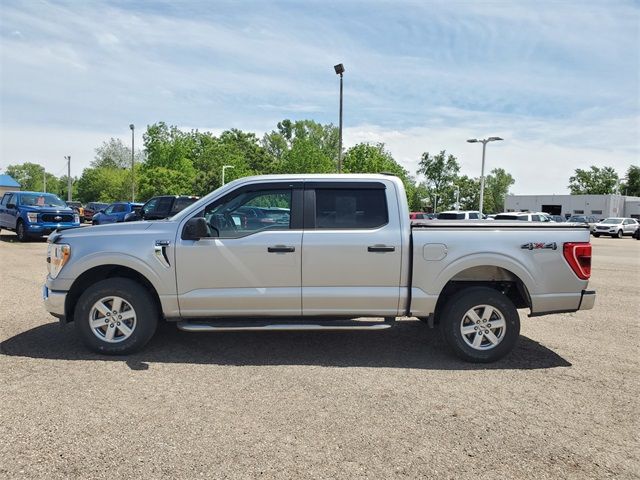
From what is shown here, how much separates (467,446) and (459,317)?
6.16 feet

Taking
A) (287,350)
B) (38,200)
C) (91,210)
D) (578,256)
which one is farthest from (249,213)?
(91,210)

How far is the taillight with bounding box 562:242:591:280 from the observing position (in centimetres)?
524

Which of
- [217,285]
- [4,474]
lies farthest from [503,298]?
[4,474]

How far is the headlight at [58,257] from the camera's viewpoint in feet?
17.4

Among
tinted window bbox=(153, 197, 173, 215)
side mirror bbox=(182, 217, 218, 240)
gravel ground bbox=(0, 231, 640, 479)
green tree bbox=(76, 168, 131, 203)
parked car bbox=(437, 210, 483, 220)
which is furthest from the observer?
green tree bbox=(76, 168, 131, 203)

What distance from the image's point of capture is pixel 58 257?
5.32 metres

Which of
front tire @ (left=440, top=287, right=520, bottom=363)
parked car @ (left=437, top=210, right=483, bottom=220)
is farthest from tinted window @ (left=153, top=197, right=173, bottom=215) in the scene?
front tire @ (left=440, top=287, right=520, bottom=363)

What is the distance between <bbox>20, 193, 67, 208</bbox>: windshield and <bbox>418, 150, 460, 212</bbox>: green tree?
83521 millimetres

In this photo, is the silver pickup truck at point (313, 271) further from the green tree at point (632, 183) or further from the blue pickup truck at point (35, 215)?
the green tree at point (632, 183)

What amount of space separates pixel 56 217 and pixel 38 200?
1.25 meters

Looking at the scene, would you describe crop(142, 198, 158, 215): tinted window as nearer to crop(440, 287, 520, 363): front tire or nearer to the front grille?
the front grille

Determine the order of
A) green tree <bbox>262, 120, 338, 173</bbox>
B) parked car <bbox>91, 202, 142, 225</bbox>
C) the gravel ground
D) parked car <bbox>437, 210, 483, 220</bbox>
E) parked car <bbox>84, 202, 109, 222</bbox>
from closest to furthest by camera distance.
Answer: the gravel ground, parked car <bbox>437, 210, 483, 220</bbox>, parked car <bbox>91, 202, 142, 225</bbox>, parked car <bbox>84, 202, 109, 222</bbox>, green tree <bbox>262, 120, 338, 173</bbox>

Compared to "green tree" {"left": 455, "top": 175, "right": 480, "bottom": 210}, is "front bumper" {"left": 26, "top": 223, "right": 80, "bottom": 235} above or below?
below

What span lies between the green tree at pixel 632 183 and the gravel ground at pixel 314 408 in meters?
111
